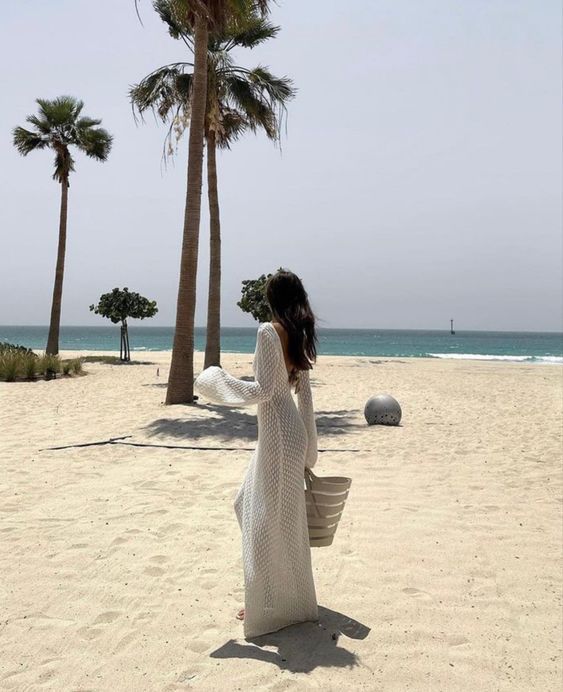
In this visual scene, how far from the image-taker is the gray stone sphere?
35.1 feet

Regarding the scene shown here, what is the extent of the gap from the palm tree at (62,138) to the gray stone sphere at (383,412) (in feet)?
59.3

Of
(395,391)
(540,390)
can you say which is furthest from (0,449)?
(540,390)

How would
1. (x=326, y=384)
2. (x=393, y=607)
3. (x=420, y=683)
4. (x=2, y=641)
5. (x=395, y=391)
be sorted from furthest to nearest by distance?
(x=326, y=384) < (x=395, y=391) < (x=393, y=607) < (x=2, y=641) < (x=420, y=683)

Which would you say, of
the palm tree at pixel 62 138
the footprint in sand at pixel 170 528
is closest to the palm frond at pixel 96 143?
the palm tree at pixel 62 138

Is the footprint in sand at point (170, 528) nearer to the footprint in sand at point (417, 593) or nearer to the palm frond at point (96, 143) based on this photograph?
the footprint in sand at point (417, 593)

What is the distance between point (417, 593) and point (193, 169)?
1009cm

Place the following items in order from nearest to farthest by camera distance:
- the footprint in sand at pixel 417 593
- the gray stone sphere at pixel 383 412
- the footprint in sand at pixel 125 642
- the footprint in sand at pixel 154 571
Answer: the footprint in sand at pixel 125 642 < the footprint in sand at pixel 417 593 < the footprint in sand at pixel 154 571 < the gray stone sphere at pixel 383 412

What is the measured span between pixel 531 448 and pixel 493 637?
5935 millimetres

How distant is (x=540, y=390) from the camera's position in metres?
18.1

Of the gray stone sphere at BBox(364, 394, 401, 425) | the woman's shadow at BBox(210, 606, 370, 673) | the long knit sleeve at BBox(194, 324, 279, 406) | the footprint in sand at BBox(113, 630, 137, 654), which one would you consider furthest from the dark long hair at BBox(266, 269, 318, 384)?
the gray stone sphere at BBox(364, 394, 401, 425)

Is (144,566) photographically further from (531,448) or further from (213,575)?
(531,448)

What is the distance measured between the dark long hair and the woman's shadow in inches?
59.0

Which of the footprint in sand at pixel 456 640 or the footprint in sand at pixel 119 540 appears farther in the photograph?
the footprint in sand at pixel 119 540

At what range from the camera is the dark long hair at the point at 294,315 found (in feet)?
11.0
